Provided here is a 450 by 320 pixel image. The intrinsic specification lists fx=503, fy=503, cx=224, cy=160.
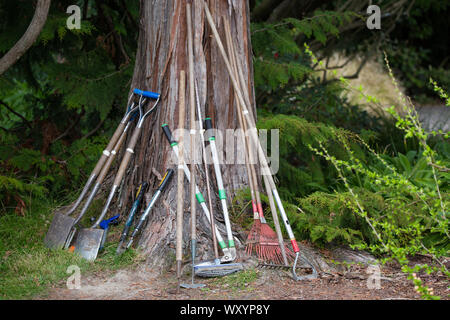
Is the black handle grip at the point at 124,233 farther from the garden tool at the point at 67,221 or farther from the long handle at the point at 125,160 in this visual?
the garden tool at the point at 67,221

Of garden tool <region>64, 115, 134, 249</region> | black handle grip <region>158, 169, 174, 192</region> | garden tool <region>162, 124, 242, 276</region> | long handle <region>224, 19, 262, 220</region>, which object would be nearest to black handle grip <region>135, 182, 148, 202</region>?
black handle grip <region>158, 169, 174, 192</region>

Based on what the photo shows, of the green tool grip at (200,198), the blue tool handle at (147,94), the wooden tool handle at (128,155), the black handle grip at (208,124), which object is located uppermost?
the blue tool handle at (147,94)

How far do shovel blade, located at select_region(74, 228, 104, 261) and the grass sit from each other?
5cm

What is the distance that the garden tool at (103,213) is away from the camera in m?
3.48

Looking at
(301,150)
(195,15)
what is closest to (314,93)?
(301,150)

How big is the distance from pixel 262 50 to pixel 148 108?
1837mm

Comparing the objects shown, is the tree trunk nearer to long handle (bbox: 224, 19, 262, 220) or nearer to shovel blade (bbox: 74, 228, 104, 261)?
long handle (bbox: 224, 19, 262, 220)

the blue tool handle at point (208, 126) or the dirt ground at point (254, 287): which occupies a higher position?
the blue tool handle at point (208, 126)

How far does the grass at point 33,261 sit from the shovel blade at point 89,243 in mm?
51

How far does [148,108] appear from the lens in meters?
3.82

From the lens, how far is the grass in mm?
3050

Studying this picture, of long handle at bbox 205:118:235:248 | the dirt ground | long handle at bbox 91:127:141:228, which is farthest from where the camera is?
long handle at bbox 91:127:141:228

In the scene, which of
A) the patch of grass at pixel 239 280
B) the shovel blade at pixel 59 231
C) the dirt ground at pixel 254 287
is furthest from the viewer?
the shovel blade at pixel 59 231

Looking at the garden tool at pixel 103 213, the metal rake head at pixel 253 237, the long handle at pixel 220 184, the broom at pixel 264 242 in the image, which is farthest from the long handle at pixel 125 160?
the metal rake head at pixel 253 237
